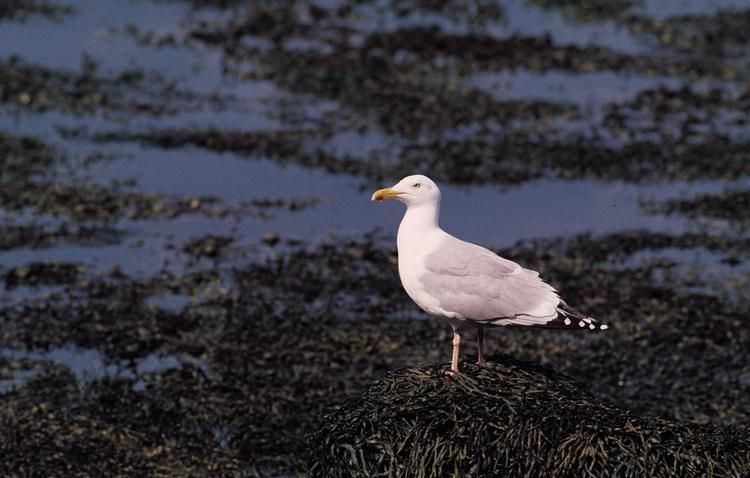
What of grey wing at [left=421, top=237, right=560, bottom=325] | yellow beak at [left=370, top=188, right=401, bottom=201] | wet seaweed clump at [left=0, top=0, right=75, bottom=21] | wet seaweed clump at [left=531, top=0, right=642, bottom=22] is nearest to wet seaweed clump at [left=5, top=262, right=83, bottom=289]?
yellow beak at [left=370, top=188, right=401, bottom=201]

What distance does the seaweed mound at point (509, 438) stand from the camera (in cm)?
851

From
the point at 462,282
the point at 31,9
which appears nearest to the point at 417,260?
the point at 462,282

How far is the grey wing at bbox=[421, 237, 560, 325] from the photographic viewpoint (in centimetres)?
965

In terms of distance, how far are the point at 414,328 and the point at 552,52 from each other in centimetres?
1304

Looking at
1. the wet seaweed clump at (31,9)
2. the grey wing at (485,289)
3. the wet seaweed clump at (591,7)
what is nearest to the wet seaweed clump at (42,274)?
the grey wing at (485,289)

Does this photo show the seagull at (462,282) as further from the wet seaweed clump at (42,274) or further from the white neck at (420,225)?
the wet seaweed clump at (42,274)

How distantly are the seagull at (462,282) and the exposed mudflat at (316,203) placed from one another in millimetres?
3733

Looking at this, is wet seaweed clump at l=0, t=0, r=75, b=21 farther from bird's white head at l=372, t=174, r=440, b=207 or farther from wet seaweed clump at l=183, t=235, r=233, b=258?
bird's white head at l=372, t=174, r=440, b=207

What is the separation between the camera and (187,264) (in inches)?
682

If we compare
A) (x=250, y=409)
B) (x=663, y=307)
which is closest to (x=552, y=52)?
(x=663, y=307)

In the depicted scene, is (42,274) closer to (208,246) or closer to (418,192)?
(208,246)

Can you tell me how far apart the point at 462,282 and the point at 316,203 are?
1044 cm

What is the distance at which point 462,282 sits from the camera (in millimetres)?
9617

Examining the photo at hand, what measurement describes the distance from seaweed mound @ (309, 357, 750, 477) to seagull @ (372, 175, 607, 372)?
2.35 feet
